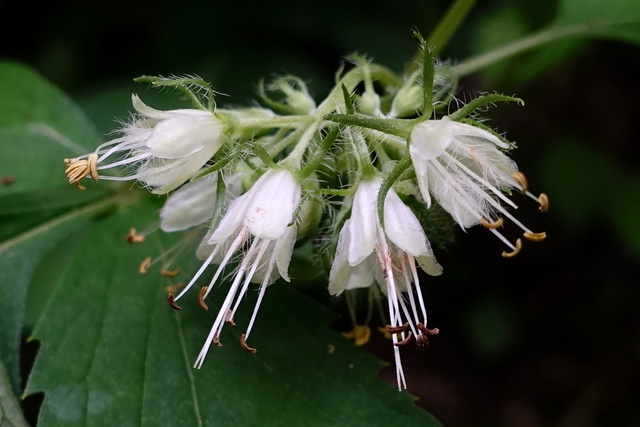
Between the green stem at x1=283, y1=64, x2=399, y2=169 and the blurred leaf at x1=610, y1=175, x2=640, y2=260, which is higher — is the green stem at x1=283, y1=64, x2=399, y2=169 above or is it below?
below

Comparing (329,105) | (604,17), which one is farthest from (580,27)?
(329,105)

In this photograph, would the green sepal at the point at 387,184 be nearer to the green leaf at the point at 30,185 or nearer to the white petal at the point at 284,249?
the white petal at the point at 284,249

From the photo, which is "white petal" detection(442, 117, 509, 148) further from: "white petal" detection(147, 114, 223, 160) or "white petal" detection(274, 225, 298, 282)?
"white petal" detection(147, 114, 223, 160)

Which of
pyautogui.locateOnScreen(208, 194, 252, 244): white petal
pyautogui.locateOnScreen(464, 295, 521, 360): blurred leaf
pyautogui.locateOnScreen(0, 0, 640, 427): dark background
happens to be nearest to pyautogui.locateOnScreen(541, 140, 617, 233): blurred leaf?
pyautogui.locateOnScreen(0, 0, 640, 427): dark background

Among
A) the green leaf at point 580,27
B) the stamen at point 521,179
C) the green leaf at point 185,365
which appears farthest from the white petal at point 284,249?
the green leaf at point 580,27

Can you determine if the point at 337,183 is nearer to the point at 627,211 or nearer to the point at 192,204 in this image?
the point at 192,204

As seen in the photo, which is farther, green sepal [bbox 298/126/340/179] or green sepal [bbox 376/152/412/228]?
green sepal [bbox 298/126/340/179]
